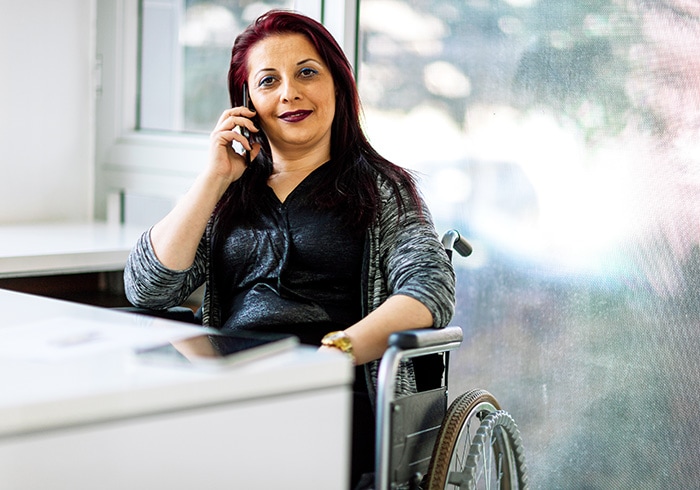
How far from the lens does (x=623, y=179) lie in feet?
7.14

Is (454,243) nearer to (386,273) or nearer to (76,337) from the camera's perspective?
(386,273)

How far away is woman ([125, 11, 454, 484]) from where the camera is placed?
6.58 feet

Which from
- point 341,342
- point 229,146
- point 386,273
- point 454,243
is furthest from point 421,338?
point 229,146

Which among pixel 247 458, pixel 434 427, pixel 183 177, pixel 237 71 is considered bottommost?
pixel 434 427

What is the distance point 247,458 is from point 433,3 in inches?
64.1

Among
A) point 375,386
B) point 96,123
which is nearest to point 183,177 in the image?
point 96,123

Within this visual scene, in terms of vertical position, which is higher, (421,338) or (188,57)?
(188,57)

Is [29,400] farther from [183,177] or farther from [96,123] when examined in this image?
[96,123]

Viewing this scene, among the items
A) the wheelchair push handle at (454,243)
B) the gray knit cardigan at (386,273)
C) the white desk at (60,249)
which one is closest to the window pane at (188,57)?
the white desk at (60,249)

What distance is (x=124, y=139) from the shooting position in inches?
124

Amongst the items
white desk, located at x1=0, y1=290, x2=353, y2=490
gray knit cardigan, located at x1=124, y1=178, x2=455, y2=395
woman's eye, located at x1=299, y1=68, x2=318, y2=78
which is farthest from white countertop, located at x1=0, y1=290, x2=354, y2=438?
woman's eye, located at x1=299, y1=68, x2=318, y2=78

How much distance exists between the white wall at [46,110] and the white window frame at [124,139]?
0.14ft

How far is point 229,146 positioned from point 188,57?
3.22 feet

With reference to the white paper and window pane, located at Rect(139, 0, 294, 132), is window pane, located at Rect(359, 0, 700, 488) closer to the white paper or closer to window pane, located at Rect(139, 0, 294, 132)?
window pane, located at Rect(139, 0, 294, 132)
